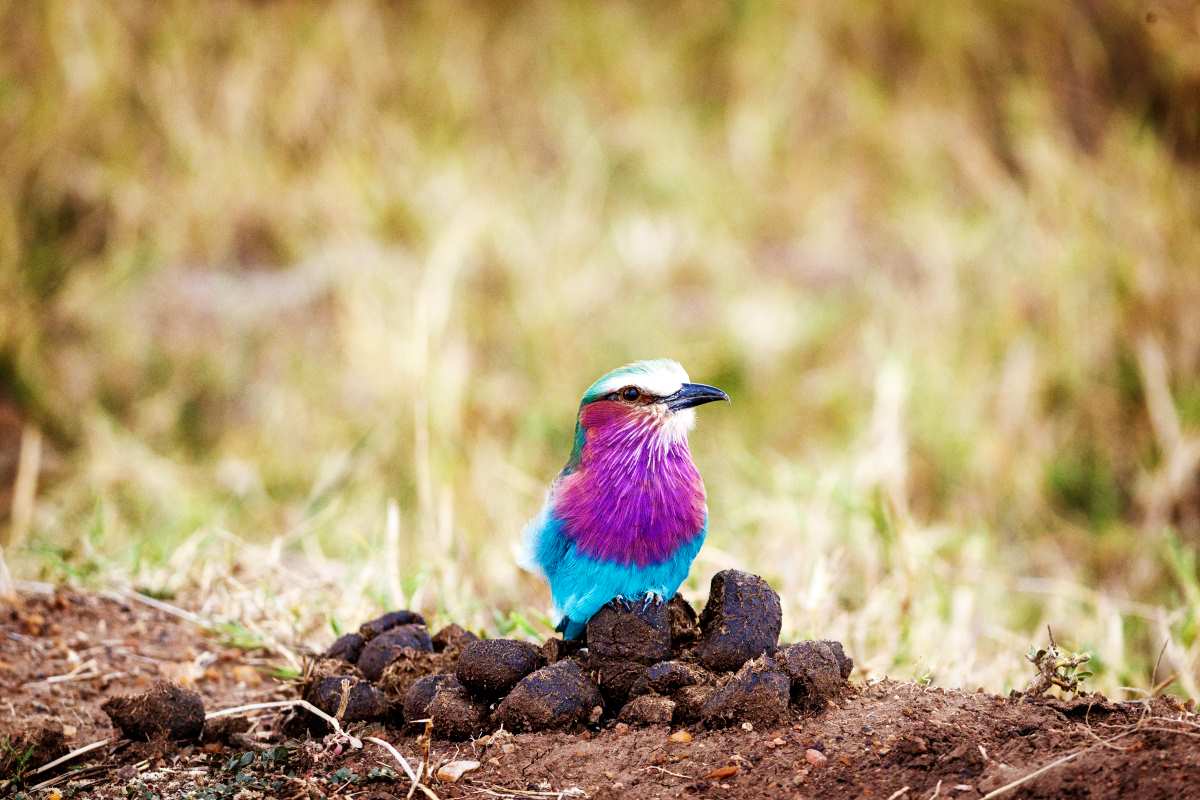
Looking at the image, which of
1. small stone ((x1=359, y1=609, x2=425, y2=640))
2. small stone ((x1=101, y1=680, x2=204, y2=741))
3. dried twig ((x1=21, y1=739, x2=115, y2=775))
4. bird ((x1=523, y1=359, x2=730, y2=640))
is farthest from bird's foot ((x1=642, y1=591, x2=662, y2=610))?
dried twig ((x1=21, y1=739, x2=115, y2=775))

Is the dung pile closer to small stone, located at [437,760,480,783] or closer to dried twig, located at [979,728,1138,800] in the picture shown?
small stone, located at [437,760,480,783]

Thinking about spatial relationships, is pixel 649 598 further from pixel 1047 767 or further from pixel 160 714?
pixel 160 714

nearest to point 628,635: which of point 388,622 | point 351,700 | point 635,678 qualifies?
point 635,678

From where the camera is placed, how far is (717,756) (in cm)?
233

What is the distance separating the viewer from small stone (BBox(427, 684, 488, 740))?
8.25 feet

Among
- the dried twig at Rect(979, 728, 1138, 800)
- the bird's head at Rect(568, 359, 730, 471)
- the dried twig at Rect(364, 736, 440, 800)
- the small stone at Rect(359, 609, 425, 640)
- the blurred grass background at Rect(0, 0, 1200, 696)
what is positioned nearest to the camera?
the dried twig at Rect(979, 728, 1138, 800)

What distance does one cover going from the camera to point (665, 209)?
743cm

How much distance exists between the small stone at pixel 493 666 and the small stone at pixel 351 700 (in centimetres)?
19

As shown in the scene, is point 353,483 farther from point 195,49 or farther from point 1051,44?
point 1051,44

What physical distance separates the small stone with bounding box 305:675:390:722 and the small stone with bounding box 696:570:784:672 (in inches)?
25.6

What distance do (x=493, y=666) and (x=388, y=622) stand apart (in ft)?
1.78

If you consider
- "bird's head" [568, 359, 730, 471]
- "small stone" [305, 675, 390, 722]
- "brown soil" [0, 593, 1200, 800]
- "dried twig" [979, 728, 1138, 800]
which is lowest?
"dried twig" [979, 728, 1138, 800]

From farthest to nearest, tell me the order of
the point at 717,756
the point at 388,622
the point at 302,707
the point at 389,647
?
the point at 388,622
the point at 389,647
the point at 302,707
the point at 717,756

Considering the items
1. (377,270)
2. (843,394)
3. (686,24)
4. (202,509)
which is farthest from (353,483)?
(686,24)
